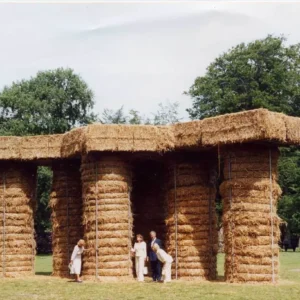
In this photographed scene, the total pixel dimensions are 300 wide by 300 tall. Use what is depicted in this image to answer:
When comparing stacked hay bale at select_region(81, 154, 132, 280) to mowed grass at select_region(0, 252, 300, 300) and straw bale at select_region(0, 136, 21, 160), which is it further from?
straw bale at select_region(0, 136, 21, 160)

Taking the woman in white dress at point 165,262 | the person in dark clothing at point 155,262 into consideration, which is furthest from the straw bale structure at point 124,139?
the woman in white dress at point 165,262

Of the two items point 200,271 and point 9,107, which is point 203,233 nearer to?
Result: point 200,271

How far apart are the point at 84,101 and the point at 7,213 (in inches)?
1183

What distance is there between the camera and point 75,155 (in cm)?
2145

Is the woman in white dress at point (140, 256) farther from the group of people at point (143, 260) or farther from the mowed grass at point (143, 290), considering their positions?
the mowed grass at point (143, 290)

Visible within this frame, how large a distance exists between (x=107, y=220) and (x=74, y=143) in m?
2.70

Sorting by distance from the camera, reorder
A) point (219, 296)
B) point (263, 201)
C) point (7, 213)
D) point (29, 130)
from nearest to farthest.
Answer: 1. point (219, 296)
2. point (263, 201)
3. point (7, 213)
4. point (29, 130)

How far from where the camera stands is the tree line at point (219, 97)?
44.5m

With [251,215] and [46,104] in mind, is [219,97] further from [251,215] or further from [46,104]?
[251,215]

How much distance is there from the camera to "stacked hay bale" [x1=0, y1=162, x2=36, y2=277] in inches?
893

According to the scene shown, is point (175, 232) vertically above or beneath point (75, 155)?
beneath

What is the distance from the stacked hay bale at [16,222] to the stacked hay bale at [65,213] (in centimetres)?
85

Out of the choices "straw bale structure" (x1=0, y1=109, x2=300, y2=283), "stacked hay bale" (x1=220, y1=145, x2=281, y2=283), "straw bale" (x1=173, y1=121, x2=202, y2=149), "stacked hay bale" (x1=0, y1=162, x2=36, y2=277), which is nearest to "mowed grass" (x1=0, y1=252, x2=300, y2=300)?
"stacked hay bale" (x1=220, y1=145, x2=281, y2=283)

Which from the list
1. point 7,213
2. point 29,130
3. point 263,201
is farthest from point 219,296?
point 29,130
